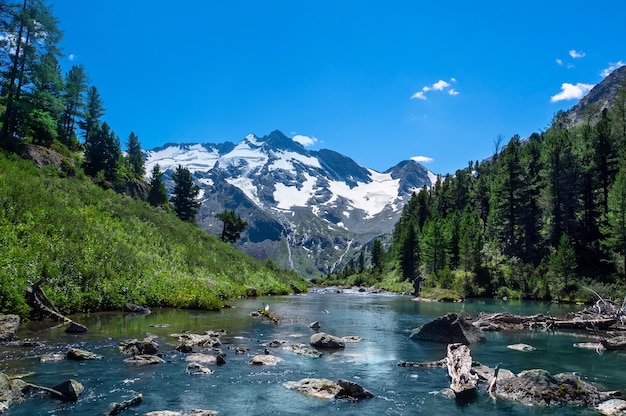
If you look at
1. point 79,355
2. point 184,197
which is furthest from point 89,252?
point 184,197

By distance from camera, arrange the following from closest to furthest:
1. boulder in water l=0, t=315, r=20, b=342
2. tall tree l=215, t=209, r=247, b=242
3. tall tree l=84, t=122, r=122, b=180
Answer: boulder in water l=0, t=315, r=20, b=342
tall tree l=84, t=122, r=122, b=180
tall tree l=215, t=209, r=247, b=242

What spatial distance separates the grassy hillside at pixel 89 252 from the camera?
2656cm

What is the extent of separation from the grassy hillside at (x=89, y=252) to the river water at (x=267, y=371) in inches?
108

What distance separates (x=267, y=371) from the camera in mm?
17156

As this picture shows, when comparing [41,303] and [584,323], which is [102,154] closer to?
[41,303]

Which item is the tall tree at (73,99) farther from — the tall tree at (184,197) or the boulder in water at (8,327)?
the boulder in water at (8,327)

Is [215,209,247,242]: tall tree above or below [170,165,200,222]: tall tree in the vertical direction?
below

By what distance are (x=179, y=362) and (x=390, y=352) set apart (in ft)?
36.9

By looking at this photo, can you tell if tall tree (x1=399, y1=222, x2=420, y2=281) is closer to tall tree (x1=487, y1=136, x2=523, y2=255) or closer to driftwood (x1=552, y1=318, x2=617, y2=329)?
tall tree (x1=487, y1=136, x2=523, y2=255)

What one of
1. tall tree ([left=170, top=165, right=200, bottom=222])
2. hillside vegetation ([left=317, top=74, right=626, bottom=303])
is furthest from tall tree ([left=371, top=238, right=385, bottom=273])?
tall tree ([left=170, top=165, right=200, bottom=222])

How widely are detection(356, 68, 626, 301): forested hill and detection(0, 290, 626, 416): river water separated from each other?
37.9m

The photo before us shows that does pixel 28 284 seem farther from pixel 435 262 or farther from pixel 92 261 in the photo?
pixel 435 262

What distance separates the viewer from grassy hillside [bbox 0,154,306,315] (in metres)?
A: 26.6

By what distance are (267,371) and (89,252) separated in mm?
22265
